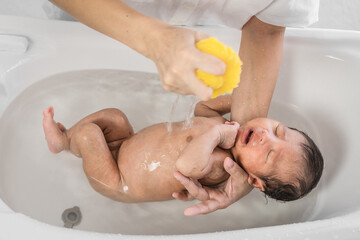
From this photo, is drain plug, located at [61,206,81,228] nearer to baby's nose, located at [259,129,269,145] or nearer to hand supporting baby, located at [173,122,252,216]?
hand supporting baby, located at [173,122,252,216]

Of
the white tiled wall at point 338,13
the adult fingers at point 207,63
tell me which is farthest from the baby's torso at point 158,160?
the white tiled wall at point 338,13

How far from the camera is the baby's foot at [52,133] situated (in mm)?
1180

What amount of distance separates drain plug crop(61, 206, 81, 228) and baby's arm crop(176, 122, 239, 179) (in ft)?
1.41

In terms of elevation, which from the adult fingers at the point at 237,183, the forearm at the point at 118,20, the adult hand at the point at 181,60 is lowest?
the adult fingers at the point at 237,183

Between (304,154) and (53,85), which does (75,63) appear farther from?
(304,154)

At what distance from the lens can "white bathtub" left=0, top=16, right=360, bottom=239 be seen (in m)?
1.23

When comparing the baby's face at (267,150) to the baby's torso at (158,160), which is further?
the baby's torso at (158,160)

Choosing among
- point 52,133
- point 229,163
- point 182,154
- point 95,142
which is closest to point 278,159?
point 229,163

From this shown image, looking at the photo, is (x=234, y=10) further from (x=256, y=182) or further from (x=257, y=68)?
(x=256, y=182)

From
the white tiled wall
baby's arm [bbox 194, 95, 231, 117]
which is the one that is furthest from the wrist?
the white tiled wall

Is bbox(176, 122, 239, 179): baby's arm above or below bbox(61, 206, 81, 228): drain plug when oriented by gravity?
above

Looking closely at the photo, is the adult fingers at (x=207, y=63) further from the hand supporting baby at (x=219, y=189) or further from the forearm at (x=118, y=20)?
the hand supporting baby at (x=219, y=189)

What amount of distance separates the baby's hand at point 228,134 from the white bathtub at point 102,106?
330 mm

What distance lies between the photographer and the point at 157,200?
1.25 metres
